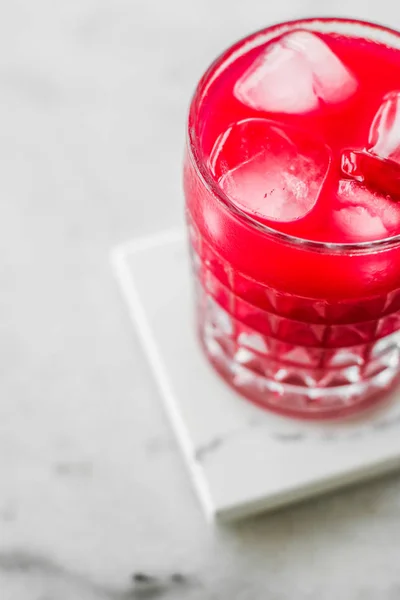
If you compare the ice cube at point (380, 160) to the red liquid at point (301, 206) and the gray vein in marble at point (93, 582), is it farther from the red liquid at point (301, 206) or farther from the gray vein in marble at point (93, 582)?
the gray vein in marble at point (93, 582)

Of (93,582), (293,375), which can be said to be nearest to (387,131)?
(293,375)

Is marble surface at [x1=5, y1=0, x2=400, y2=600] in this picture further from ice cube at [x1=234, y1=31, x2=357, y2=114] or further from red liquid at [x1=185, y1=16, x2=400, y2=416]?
ice cube at [x1=234, y1=31, x2=357, y2=114]

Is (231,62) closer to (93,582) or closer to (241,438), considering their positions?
(241,438)

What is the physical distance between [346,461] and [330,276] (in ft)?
0.79

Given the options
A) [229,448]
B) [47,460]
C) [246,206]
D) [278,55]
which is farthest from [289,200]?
[47,460]

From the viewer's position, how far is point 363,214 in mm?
687

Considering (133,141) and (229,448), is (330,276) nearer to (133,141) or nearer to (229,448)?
(229,448)

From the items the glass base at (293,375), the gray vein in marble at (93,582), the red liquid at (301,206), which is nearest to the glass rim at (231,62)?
the red liquid at (301,206)

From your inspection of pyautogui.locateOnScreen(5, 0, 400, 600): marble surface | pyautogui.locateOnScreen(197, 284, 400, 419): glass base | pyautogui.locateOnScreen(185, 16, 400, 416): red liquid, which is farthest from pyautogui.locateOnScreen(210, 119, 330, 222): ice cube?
pyautogui.locateOnScreen(5, 0, 400, 600): marble surface

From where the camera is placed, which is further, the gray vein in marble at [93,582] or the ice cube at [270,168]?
the gray vein in marble at [93,582]

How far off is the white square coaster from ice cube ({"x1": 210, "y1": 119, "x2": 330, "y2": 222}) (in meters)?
0.25

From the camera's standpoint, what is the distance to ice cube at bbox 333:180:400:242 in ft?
2.22

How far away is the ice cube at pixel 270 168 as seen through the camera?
692mm

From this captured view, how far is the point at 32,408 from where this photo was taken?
35.1 inches
